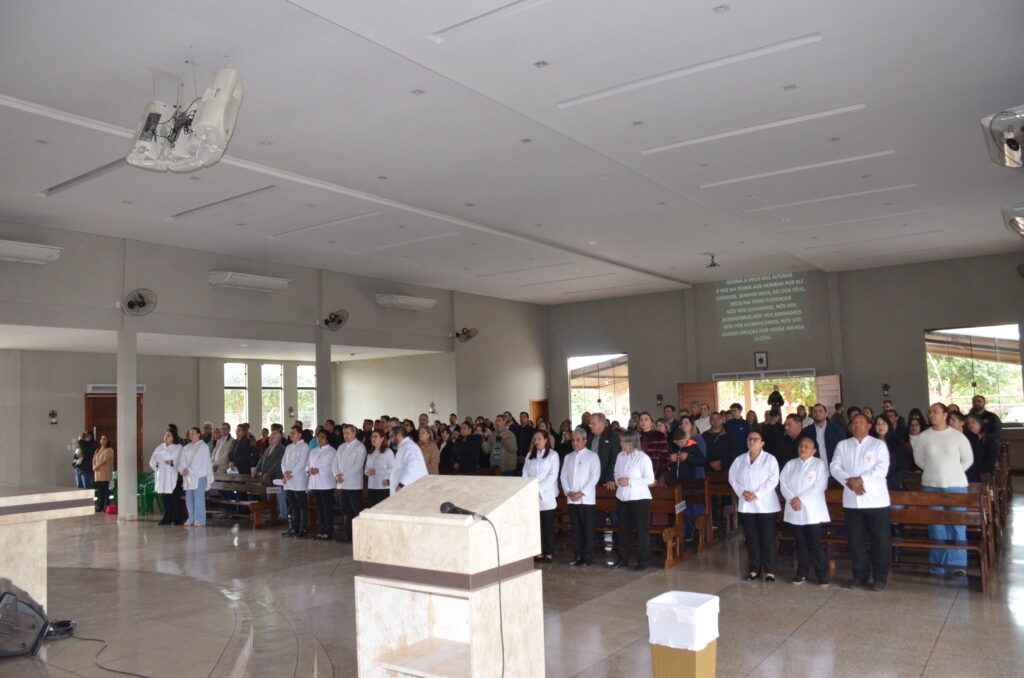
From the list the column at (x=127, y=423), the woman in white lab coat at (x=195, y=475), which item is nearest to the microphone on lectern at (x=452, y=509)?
the woman in white lab coat at (x=195, y=475)

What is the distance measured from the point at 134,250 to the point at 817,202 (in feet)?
34.6

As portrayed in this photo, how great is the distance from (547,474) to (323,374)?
8.49 metres

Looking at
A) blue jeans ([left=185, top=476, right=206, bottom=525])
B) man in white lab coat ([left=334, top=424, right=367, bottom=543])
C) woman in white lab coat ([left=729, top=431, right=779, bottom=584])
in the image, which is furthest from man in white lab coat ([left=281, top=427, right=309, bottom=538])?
woman in white lab coat ([left=729, top=431, right=779, bottom=584])

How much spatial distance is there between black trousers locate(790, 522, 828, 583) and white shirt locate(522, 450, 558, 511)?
93.9 inches

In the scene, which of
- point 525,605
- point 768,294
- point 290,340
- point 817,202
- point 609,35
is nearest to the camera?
point 525,605

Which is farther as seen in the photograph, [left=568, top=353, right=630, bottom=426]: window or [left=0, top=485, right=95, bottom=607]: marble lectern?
[left=568, top=353, right=630, bottom=426]: window

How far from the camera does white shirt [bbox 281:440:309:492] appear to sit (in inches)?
422

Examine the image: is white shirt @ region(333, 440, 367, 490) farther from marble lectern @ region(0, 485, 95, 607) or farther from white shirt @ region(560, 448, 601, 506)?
marble lectern @ region(0, 485, 95, 607)

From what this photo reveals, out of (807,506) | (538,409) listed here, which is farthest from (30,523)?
(538,409)

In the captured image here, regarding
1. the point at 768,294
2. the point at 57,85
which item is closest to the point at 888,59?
the point at 57,85

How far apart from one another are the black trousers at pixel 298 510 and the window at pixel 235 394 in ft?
28.8

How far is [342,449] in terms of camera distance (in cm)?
1031

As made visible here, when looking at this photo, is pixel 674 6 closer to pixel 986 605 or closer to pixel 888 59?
pixel 888 59

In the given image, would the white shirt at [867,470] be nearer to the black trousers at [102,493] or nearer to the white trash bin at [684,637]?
the white trash bin at [684,637]
